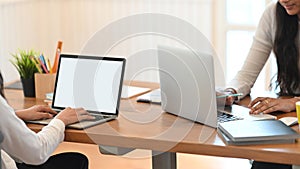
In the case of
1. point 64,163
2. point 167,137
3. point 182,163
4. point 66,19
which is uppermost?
point 66,19

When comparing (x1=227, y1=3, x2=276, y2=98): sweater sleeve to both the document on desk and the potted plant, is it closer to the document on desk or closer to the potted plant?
the document on desk

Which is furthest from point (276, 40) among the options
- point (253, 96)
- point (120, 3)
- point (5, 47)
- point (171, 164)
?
point (5, 47)

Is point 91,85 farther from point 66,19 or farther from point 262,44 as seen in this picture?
point 66,19

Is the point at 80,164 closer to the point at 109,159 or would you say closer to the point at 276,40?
the point at 276,40

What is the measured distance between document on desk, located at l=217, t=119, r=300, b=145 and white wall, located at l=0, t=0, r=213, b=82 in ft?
7.24

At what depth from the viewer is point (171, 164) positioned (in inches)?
88.0

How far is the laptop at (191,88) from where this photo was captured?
189 cm

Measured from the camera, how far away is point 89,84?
2146 millimetres

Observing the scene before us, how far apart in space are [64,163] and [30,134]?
21.2 inches

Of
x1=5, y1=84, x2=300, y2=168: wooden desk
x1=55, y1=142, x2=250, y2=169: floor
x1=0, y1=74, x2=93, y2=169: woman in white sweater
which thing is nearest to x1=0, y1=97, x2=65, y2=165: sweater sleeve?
x1=0, y1=74, x2=93, y2=169: woman in white sweater

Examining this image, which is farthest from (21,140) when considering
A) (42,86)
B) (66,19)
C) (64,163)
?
(66,19)

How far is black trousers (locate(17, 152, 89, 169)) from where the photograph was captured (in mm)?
2198

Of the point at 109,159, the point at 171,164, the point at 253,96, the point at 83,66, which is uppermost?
the point at 83,66

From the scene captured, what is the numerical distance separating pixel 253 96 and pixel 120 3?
1998 mm
